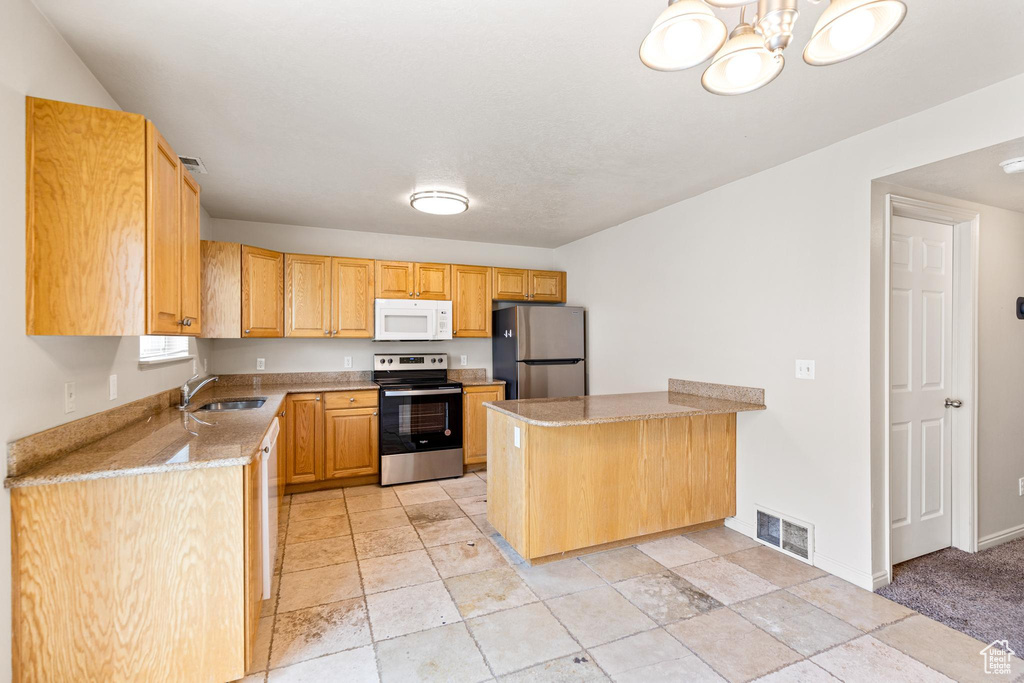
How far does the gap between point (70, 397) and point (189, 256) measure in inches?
29.7

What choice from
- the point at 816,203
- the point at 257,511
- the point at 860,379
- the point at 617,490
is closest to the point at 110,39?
the point at 257,511

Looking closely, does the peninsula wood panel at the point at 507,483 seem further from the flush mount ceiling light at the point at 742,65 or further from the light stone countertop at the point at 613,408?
the flush mount ceiling light at the point at 742,65

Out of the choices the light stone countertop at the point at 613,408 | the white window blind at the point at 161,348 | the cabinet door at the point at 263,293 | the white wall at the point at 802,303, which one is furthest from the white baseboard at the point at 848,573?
the cabinet door at the point at 263,293

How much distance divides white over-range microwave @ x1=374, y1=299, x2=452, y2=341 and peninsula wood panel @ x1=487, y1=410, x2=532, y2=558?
5.62 ft

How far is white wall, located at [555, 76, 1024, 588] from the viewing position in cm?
240

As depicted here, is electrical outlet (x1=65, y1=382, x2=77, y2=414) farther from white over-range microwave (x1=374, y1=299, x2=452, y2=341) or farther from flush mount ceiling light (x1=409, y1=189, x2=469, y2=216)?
white over-range microwave (x1=374, y1=299, x2=452, y2=341)

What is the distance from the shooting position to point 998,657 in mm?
1962

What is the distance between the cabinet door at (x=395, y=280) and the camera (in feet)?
15.0

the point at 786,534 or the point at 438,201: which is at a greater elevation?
the point at 438,201

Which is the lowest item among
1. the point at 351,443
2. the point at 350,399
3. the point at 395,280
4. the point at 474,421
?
the point at 351,443

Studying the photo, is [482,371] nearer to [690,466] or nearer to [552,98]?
[690,466]

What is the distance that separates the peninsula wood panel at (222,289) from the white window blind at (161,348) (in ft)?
0.97

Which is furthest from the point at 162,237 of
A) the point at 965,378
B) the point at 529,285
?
the point at 965,378

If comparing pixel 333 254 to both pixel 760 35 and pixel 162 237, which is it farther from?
pixel 760 35
